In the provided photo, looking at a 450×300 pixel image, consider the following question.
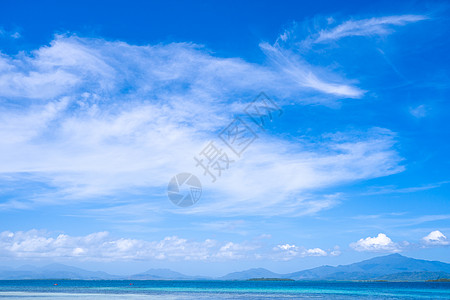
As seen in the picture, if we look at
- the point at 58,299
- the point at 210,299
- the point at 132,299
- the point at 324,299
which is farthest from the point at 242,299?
the point at 58,299

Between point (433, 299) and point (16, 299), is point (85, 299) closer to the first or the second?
point (16, 299)

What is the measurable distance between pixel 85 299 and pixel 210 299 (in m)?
20.0

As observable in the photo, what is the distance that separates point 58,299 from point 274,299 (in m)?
34.5

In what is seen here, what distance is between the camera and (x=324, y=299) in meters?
61.2

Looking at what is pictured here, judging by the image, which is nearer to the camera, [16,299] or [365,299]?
[16,299]

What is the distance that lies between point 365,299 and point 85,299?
4637 cm

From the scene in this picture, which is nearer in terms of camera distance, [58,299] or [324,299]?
[58,299]

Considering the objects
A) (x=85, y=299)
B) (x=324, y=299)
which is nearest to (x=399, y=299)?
(x=324, y=299)

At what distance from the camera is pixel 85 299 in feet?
192

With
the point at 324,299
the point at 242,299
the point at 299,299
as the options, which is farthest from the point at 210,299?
the point at 324,299

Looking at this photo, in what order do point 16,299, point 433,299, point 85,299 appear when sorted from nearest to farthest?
1. point 16,299
2. point 85,299
3. point 433,299

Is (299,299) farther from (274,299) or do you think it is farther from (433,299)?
(433,299)

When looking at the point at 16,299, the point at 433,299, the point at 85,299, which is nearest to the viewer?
the point at 16,299

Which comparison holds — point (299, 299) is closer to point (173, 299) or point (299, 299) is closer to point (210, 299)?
point (210, 299)
